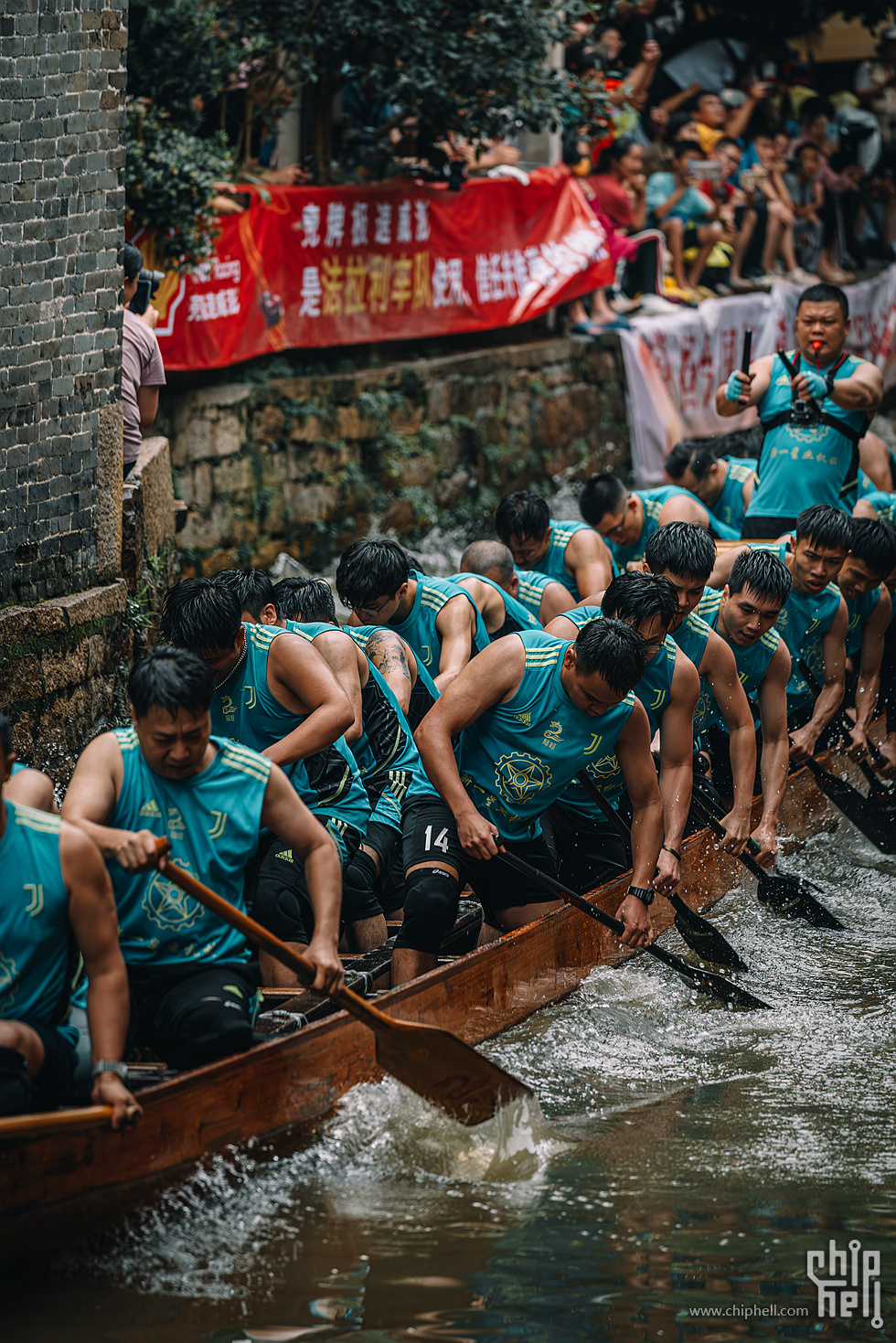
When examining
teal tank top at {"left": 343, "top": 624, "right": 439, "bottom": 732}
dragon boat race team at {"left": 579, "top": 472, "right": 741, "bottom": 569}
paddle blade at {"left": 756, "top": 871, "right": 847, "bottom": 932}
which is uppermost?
dragon boat race team at {"left": 579, "top": 472, "right": 741, "bottom": 569}

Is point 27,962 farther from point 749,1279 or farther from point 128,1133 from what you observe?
point 749,1279

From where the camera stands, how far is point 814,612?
7.40 meters

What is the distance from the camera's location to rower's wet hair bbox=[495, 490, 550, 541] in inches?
290

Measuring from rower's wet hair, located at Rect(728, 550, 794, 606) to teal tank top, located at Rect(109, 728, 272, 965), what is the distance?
2796mm

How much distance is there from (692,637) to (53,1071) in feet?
10.8

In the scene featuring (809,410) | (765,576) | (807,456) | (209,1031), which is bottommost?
(209,1031)

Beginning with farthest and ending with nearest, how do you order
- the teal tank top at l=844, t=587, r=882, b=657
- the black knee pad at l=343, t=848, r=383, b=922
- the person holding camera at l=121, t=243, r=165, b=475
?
the person holding camera at l=121, t=243, r=165, b=475
the teal tank top at l=844, t=587, r=882, b=657
the black knee pad at l=343, t=848, r=383, b=922

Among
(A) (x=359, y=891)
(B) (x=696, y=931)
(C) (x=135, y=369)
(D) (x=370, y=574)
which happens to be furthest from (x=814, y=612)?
(C) (x=135, y=369)

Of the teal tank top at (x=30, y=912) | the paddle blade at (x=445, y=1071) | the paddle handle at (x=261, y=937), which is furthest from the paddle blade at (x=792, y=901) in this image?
the teal tank top at (x=30, y=912)

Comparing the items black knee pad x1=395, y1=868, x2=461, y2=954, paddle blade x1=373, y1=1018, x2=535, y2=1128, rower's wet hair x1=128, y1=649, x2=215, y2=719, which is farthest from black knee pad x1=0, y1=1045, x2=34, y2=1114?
black knee pad x1=395, y1=868, x2=461, y2=954

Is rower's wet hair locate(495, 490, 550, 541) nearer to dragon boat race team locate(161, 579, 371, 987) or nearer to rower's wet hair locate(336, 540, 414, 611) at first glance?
rower's wet hair locate(336, 540, 414, 611)

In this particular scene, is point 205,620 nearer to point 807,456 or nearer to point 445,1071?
point 445,1071

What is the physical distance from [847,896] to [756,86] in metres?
12.0

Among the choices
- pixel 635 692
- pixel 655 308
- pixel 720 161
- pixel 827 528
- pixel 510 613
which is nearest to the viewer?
pixel 635 692
